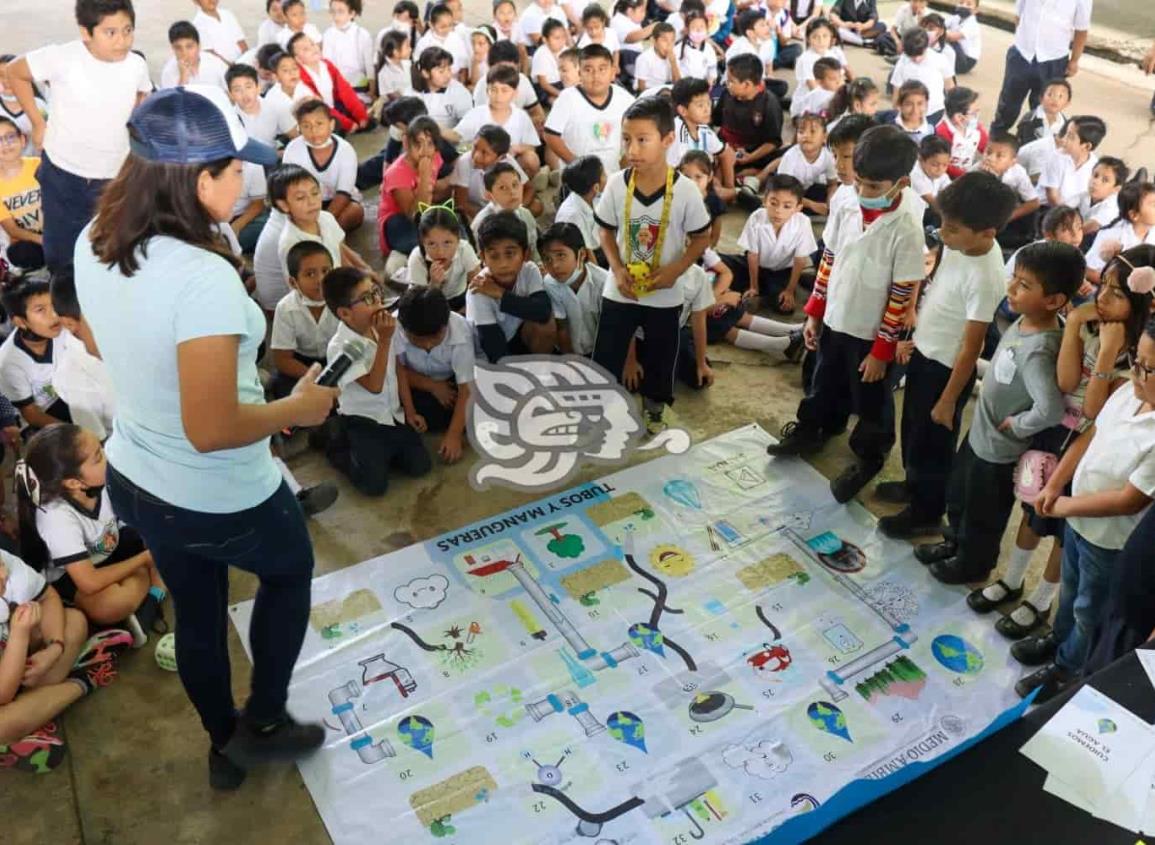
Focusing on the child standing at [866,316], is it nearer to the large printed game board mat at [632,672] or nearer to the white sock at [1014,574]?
the large printed game board mat at [632,672]

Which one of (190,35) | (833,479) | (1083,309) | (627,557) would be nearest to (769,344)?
(833,479)

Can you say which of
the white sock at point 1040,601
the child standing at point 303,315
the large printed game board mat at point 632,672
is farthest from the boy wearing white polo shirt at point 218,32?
the white sock at point 1040,601

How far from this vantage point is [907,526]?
9.14ft

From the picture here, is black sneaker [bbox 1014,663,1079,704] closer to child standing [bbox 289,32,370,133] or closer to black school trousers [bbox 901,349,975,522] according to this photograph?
black school trousers [bbox 901,349,975,522]

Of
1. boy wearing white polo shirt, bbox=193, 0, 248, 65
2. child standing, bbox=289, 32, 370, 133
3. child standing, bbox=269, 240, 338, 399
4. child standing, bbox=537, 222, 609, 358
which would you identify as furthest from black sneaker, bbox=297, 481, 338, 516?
boy wearing white polo shirt, bbox=193, 0, 248, 65

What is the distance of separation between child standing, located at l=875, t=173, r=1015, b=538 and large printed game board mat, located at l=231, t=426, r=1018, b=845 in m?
0.16

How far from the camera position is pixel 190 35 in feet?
16.9

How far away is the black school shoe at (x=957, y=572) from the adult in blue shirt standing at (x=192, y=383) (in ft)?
5.49

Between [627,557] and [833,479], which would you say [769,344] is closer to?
[833,479]

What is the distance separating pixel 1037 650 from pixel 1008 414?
575mm

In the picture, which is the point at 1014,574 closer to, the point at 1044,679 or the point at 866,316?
the point at 1044,679

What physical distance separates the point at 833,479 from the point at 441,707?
1419 millimetres

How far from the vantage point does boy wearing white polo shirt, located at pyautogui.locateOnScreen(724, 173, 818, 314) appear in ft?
13.2

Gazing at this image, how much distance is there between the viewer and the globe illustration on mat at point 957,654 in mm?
2383
